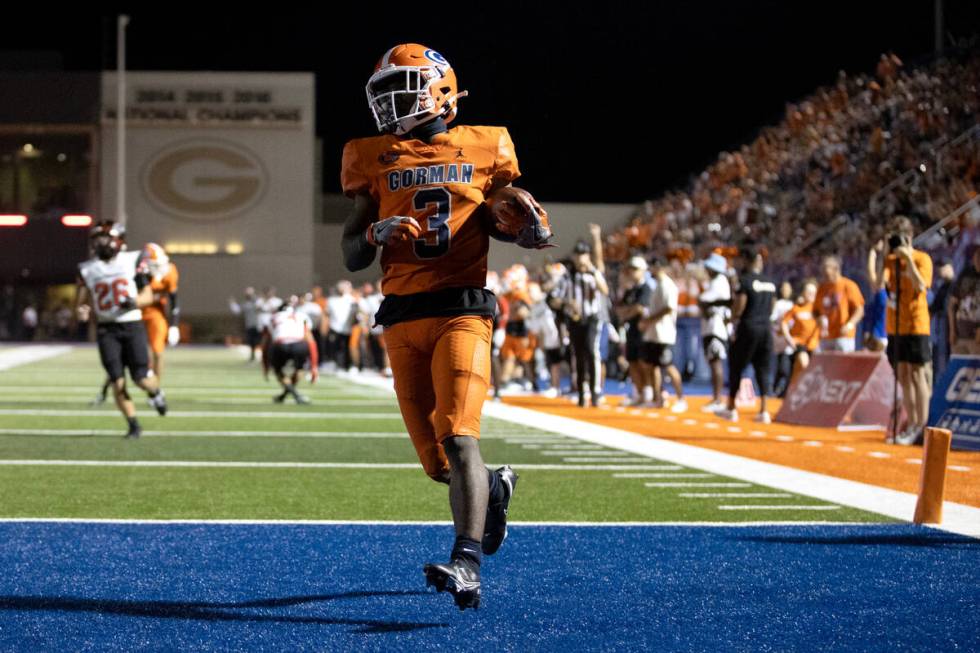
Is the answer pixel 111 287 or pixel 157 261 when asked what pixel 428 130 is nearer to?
pixel 111 287

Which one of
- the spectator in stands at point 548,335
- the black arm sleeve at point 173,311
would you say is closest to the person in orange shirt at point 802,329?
the spectator in stands at point 548,335

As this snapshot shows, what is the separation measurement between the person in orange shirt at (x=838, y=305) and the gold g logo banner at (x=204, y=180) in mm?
40489

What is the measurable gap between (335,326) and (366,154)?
73.3 ft

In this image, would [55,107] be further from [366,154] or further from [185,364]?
[366,154]

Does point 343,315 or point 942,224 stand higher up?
point 942,224

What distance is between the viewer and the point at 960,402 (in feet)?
36.9

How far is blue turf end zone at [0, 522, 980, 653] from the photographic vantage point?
4.34 m

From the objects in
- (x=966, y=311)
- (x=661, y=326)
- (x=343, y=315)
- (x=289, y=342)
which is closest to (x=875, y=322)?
(x=966, y=311)

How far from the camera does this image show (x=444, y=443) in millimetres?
4707

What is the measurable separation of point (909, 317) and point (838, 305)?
119 inches

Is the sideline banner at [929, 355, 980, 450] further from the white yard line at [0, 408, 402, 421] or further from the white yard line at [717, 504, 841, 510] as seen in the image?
the white yard line at [0, 408, 402, 421]

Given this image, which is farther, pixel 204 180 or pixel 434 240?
pixel 204 180

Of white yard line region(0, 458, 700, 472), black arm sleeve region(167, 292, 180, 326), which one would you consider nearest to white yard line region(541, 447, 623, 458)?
white yard line region(0, 458, 700, 472)

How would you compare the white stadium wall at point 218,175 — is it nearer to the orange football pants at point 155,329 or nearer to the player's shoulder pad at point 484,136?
the orange football pants at point 155,329
